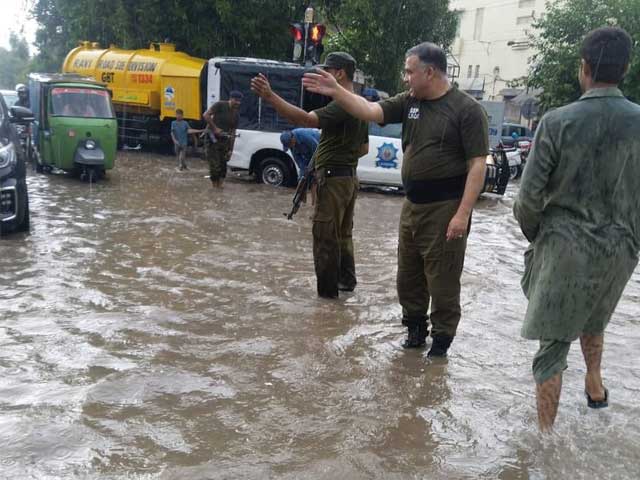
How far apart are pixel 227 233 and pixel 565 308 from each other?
5812mm

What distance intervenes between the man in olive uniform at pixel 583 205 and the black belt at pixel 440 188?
959 mm

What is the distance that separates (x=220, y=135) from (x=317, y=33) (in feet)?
7.94

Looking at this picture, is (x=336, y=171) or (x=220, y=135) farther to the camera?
(x=220, y=135)

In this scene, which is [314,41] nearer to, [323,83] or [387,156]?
[387,156]

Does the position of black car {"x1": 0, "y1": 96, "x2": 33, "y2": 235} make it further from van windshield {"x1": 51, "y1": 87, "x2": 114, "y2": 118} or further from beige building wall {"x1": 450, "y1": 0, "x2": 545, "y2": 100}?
beige building wall {"x1": 450, "y1": 0, "x2": 545, "y2": 100}

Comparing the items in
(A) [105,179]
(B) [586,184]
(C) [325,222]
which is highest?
(B) [586,184]

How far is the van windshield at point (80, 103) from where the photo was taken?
12.4 meters

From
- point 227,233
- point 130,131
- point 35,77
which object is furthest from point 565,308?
point 130,131

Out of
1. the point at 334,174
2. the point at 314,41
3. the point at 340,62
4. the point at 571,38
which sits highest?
the point at 571,38

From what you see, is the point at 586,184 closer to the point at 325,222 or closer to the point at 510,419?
the point at 510,419

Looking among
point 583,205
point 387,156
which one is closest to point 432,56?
point 583,205

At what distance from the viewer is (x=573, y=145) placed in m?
3.00

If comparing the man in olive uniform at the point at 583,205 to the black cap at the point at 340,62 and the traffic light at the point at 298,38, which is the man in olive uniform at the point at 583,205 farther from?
the traffic light at the point at 298,38

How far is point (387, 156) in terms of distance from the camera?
13.1m
